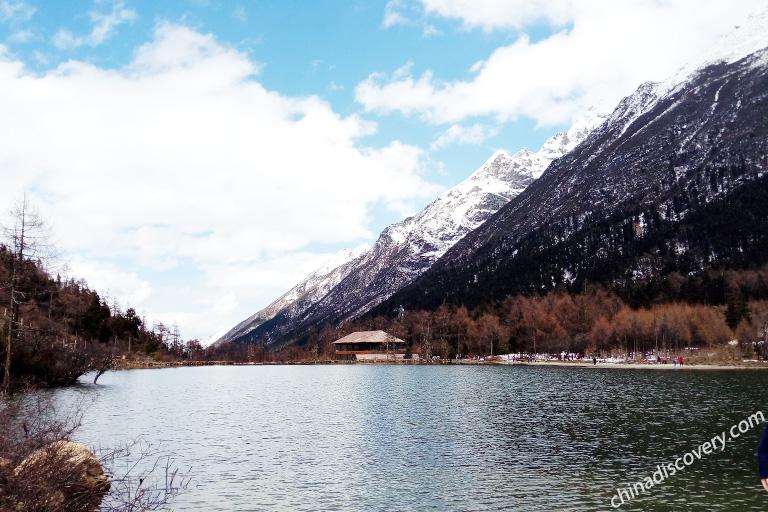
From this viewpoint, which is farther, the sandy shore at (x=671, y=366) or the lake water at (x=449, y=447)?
the sandy shore at (x=671, y=366)

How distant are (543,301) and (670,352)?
53.7 m

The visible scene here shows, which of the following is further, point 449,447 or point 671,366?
point 671,366

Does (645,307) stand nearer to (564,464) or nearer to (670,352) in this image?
(670,352)

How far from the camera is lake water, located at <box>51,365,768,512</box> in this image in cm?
2473

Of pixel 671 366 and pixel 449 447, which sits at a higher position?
pixel 449 447

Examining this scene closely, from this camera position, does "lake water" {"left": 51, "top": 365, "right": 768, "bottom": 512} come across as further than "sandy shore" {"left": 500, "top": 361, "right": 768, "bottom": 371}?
No

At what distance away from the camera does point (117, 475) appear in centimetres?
2833

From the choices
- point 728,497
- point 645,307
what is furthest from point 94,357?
point 645,307

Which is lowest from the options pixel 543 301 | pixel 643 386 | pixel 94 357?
pixel 643 386

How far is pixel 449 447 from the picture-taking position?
36.0 m

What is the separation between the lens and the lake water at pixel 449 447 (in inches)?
974

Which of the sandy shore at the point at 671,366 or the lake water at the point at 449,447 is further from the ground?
the lake water at the point at 449,447

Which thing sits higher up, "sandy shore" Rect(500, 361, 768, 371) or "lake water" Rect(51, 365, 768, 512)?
"lake water" Rect(51, 365, 768, 512)

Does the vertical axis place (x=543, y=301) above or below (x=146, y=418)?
above
